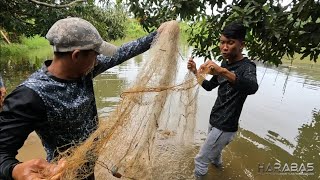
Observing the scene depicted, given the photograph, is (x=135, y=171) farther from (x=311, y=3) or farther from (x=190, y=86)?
(x=311, y=3)

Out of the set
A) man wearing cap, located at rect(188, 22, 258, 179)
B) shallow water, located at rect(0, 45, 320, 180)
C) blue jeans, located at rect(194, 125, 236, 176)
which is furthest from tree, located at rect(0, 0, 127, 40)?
blue jeans, located at rect(194, 125, 236, 176)

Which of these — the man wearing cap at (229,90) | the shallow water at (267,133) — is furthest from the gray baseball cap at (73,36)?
the man wearing cap at (229,90)

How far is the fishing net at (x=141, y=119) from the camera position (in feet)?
5.62

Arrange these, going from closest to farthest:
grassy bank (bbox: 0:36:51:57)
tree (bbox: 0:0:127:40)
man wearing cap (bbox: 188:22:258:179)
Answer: man wearing cap (bbox: 188:22:258:179) < tree (bbox: 0:0:127:40) < grassy bank (bbox: 0:36:51:57)

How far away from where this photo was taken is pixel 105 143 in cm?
174

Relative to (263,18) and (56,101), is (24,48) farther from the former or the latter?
(56,101)

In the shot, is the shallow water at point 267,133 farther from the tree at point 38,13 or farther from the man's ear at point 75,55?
the tree at point 38,13

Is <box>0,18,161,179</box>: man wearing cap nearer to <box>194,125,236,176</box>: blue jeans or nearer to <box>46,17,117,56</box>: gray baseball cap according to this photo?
<box>46,17,117,56</box>: gray baseball cap

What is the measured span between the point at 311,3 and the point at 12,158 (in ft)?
7.93

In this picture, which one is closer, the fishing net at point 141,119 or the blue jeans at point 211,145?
the fishing net at point 141,119

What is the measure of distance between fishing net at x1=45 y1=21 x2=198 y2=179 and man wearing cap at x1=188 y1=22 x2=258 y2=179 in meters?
0.33

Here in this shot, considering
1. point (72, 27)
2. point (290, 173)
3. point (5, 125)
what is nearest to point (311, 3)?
point (72, 27)

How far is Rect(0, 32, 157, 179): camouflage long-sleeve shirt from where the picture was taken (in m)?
1.63

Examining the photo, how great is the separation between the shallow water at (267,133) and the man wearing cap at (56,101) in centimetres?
66
